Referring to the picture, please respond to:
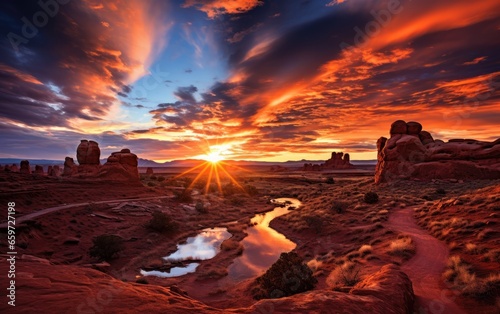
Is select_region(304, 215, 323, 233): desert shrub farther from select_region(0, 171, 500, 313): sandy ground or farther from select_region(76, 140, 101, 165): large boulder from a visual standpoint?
select_region(76, 140, 101, 165): large boulder

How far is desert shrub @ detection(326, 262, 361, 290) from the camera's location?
1040cm

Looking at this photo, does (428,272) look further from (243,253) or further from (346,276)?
(243,253)

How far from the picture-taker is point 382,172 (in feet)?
144

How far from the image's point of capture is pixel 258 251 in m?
21.4

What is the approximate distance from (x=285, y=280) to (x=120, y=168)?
37362 mm

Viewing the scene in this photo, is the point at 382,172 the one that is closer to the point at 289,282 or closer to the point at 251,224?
the point at 251,224

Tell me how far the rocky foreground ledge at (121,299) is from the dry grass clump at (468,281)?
2970 mm

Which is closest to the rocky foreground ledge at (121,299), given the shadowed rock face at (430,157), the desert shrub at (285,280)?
the desert shrub at (285,280)

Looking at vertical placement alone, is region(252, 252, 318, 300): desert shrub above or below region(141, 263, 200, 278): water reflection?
above

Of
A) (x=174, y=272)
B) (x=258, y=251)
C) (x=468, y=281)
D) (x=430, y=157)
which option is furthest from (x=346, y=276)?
(x=430, y=157)

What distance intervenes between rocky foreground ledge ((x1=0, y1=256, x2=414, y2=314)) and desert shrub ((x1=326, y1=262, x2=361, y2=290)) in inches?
130

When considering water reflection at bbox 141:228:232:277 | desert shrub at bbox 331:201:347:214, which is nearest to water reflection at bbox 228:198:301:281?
water reflection at bbox 141:228:232:277

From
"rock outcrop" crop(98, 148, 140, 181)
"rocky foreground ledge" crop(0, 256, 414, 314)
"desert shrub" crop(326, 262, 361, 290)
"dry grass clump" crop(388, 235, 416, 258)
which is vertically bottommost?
"desert shrub" crop(326, 262, 361, 290)

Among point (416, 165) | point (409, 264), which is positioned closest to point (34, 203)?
point (409, 264)
